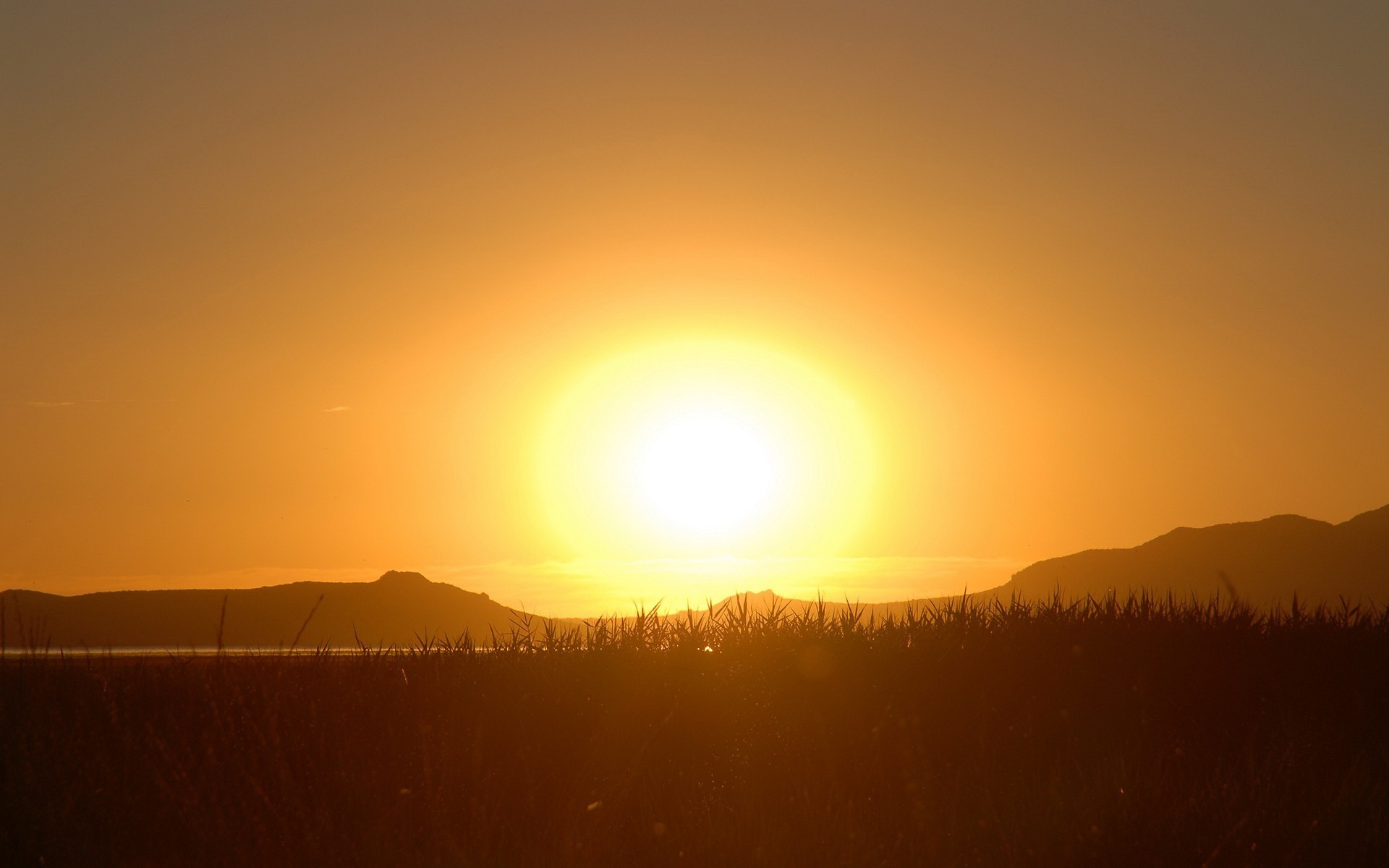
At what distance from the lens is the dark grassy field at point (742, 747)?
22.0ft

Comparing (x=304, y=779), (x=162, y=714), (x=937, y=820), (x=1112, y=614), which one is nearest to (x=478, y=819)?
(x=304, y=779)

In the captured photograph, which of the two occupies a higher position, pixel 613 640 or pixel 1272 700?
pixel 613 640

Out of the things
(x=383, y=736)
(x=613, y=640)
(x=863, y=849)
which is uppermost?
(x=613, y=640)

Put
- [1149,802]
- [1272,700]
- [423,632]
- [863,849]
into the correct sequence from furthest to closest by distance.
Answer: [423,632] → [1272,700] → [1149,802] → [863,849]

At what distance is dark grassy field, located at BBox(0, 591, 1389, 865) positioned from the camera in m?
6.71

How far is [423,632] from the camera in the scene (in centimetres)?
1145

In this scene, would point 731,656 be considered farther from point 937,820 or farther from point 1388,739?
point 1388,739

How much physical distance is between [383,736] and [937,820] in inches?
174

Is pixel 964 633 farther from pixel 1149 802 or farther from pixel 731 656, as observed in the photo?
pixel 1149 802

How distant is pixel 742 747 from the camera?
9.42 meters

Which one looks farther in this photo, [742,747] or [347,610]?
[347,610]

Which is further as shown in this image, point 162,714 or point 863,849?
point 162,714

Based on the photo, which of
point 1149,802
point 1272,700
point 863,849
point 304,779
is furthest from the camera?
point 1272,700

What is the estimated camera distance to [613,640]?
1187 centimetres
